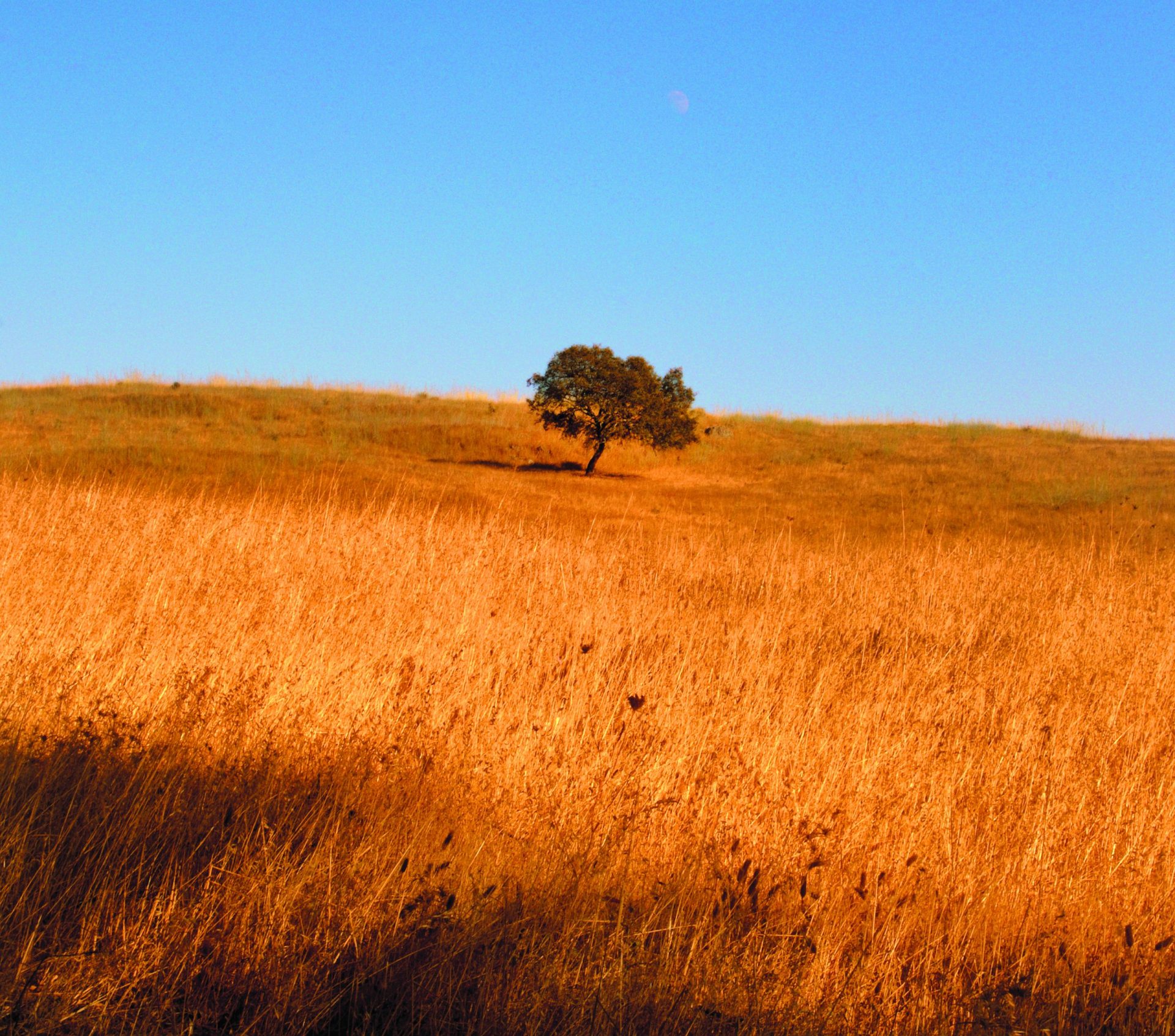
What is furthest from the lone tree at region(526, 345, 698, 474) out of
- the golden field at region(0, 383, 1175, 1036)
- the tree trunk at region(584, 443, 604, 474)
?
the golden field at region(0, 383, 1175, 1036)

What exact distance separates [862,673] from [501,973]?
5188mm

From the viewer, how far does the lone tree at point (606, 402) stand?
28.0 meters

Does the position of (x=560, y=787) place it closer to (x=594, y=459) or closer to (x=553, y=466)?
(x=594, y=459)

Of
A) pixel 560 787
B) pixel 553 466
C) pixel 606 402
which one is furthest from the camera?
pixel 553 466

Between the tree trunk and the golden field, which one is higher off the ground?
the tree trunk

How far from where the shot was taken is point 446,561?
9.97 meters

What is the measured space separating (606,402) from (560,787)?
2430cm

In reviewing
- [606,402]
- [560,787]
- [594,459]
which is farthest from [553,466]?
[560,787]

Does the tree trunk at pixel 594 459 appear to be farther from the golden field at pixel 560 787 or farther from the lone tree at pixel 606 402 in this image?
the golden field at pixel 560 787

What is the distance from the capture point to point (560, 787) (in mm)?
4355

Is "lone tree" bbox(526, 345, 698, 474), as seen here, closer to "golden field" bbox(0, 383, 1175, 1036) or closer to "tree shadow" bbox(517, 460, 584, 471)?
"tree shadow" bbox(517, 460, 584, 471)

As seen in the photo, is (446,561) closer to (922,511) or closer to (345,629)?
(345,629)

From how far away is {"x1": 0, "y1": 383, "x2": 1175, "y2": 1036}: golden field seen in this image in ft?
9.13

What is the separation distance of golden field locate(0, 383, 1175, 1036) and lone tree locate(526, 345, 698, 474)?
54.7 feet
